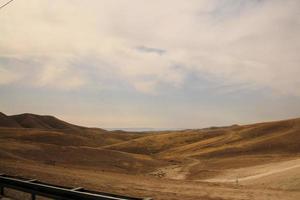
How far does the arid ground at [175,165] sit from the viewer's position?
1845 cm

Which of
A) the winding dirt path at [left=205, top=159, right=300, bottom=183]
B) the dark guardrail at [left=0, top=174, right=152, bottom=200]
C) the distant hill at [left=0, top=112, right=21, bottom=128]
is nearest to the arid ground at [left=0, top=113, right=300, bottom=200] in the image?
the winding dirt path at [left=205, top=159, right=300, bottom=183]

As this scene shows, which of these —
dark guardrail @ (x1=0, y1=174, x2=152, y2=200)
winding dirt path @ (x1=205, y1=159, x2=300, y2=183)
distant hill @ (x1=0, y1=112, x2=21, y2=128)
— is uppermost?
distant hill @ (x1=0, y1=112, x2=21, y2=128)

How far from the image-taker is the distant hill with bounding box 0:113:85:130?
14751 cm

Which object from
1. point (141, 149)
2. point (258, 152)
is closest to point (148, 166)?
point (258, 152)

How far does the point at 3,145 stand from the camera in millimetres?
41594

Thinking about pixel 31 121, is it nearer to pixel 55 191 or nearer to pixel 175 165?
pixel 175 165

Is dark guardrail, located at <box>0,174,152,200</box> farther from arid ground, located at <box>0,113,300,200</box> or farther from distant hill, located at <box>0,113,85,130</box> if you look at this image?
distant hill, located at <box>0,113,85,130</box>

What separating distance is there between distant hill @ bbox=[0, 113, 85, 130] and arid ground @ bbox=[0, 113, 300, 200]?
62.0m

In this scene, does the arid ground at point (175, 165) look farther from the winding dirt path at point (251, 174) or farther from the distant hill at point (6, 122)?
the distant hill at point (6, 122)

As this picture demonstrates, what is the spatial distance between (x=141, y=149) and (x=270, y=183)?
58245 mm

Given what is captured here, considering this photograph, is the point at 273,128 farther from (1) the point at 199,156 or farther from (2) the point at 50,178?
(2) the point at 50,178

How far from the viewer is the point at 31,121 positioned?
6412 inches

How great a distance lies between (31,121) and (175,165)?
122167 millimetres

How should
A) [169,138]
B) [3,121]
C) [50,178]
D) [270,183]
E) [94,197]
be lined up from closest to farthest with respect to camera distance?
[94,197] < [50,178] < [270,183] < [169,138] < [3,121]
